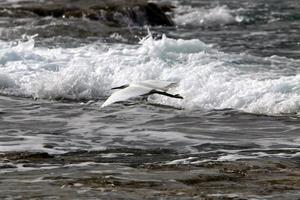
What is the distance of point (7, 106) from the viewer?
11.9m

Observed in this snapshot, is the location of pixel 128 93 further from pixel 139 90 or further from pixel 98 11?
pixel 98 11

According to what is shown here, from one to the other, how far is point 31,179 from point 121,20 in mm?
18655

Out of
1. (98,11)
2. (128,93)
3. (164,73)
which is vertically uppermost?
(98,11)

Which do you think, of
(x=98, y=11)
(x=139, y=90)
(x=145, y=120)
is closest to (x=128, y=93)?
(x=139, y=90)

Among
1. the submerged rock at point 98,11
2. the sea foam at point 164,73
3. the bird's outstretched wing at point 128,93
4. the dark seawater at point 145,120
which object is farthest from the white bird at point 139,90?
the submerged rock at point 98,11

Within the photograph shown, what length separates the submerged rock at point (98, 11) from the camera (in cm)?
2478

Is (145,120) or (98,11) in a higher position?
(98,11)

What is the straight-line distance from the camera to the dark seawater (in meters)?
6.81

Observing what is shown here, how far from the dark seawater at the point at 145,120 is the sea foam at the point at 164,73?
0.08 feet

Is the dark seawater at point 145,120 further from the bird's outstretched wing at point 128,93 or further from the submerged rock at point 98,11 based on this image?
the submerged rock at point 98,11

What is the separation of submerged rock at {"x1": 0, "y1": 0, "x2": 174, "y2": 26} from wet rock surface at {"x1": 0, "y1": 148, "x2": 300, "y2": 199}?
16.0m

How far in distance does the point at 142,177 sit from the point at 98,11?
1852cm

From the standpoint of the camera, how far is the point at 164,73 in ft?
46.5

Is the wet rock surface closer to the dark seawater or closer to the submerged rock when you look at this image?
the dark seawater
